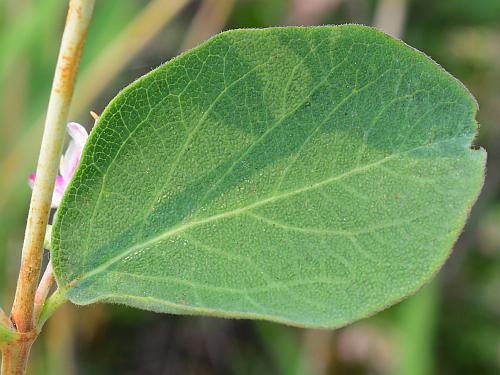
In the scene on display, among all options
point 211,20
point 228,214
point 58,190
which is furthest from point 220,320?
point 228,214

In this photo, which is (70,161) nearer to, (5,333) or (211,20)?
(5,333)

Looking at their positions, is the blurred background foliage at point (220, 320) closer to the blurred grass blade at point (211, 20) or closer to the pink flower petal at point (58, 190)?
the blurred grass blade at point (211, 20)

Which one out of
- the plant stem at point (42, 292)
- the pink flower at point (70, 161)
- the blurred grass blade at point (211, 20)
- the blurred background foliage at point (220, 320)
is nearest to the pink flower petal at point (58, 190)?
the pink flower at point (70, 161)

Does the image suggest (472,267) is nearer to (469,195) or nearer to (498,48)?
(498,48)

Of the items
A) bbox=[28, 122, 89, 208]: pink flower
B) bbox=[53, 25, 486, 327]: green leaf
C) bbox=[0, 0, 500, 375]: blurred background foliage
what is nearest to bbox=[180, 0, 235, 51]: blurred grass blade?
bbox=[0, 0, 500, 375]: blurred background foliage

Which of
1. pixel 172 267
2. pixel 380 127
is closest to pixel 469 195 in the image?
pixel 380 127

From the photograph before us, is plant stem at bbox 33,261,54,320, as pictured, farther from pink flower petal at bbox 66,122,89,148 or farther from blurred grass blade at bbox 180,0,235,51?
blurred grass blade at bbox 180,0,235,51
